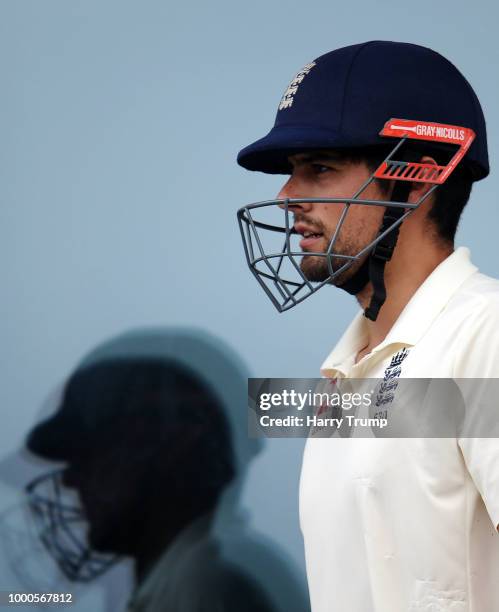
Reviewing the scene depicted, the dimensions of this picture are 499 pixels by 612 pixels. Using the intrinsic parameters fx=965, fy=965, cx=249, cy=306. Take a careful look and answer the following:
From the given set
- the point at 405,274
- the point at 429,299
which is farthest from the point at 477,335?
the point at 405,274

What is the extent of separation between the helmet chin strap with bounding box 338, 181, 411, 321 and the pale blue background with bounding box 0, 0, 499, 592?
81 centimetres

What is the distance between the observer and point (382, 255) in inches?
50.9

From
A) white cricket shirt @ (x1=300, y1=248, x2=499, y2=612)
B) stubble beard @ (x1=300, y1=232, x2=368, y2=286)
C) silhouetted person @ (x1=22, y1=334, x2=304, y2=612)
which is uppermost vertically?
stubble beard @ (x1=300, y1=232, x2=368, y2=286)

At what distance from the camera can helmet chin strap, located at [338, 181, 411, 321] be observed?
1.29m

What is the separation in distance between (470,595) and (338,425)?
12.5 inches

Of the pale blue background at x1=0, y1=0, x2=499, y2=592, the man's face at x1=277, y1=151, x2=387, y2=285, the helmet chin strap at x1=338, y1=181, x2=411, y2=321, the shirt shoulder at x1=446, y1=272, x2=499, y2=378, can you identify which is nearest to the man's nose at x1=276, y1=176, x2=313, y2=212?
the man's face at x1=277, y1=151, x2=387, y2=285

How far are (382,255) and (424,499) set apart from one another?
36cm

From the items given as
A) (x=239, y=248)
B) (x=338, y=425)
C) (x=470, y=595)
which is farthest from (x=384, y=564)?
(x=239, y=248)

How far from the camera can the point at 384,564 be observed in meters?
1.12

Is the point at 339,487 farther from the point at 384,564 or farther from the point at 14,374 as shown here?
the point at 14,374

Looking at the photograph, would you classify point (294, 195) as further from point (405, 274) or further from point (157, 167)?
point (157, 167)

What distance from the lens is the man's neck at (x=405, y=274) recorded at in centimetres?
132

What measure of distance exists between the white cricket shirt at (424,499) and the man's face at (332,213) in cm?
11

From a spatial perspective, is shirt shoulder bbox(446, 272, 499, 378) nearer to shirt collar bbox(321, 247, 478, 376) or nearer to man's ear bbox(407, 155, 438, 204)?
shirt collar bbox(321, 247, 478, 376)
